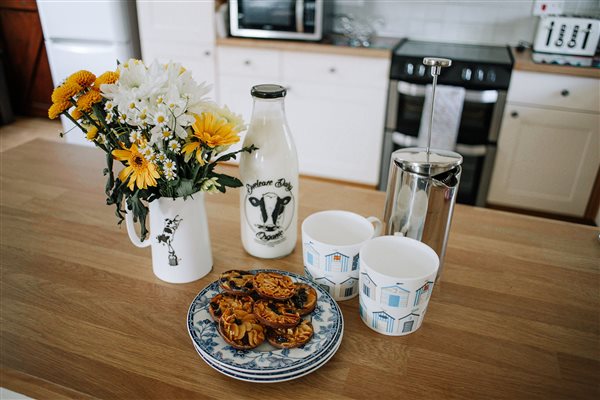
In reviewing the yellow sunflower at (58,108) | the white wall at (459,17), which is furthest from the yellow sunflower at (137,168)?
the white wall at (459,17)

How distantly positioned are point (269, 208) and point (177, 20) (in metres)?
2.28

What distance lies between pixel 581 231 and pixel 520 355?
1.65ft

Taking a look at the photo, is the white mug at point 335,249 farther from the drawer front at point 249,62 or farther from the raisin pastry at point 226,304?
the drawer front at point 249,62

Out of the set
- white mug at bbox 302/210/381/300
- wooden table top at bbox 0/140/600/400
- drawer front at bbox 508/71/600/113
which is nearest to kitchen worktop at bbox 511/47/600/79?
drawer front at bbox 508/71/600/113

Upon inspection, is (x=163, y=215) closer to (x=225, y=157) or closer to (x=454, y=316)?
(x=225, y=157)

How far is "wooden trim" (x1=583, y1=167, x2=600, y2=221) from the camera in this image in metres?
2.50

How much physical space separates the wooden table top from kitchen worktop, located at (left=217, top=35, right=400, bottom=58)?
1.54m

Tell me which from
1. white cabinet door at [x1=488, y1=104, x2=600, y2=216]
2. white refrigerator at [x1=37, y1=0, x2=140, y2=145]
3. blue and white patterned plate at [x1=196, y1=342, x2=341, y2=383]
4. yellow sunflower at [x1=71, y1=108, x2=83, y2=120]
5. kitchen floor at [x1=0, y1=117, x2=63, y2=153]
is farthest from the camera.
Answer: kitchen floor at [x1=0, y1=117, x2=63, y2=153]

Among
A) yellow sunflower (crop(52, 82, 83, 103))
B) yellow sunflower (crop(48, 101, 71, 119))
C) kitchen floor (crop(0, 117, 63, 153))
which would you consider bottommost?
kitchen floor (crop(0, 117, 63, 153))

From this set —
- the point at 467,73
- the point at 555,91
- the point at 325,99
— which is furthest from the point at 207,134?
the point at 555,91

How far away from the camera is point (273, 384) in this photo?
2.25ft

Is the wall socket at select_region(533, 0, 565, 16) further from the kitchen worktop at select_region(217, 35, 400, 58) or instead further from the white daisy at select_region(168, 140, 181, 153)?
the white daisy at select_region(168, 140, 181, 153)

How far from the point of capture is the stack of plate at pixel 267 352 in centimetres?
67

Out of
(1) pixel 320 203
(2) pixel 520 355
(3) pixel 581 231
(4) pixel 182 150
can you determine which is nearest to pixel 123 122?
(4) pixel 182 150
